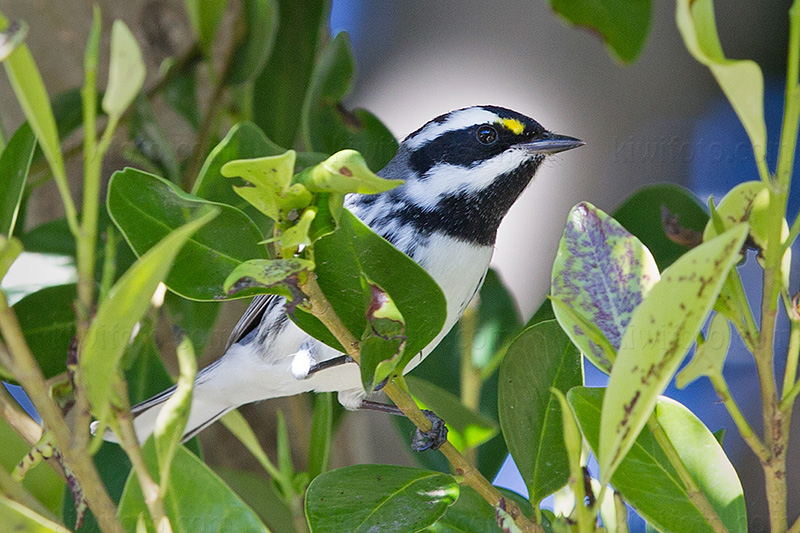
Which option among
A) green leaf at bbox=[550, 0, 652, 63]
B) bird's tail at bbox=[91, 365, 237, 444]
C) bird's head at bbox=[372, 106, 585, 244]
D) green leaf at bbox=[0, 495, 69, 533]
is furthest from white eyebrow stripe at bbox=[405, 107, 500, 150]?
green leaf at bbox=[0, 495, 69, 533]

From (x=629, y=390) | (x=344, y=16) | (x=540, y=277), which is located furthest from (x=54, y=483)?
(x=344, y=16)

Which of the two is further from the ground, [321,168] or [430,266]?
[321,168]

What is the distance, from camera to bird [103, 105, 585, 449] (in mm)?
1077

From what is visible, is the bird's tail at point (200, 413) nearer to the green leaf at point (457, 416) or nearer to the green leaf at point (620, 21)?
the green leaf at point (457, 416)

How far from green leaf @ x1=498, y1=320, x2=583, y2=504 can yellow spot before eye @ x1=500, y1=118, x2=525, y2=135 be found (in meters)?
0.49

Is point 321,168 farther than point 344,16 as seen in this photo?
No

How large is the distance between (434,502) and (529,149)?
0.62 meters

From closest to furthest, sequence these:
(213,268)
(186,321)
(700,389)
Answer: (213,268), (186,321), (700,389)

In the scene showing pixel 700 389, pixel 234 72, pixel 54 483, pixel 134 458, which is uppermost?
pixel 234 72

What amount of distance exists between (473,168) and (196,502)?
2.22 ft

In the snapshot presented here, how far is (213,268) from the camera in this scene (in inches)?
23.5

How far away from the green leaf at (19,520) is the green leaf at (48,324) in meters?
0.49

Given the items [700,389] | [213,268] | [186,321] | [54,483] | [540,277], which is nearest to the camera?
[213,268]

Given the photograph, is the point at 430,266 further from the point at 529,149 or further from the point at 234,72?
the point at 234,72
